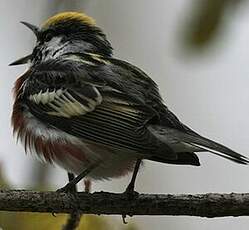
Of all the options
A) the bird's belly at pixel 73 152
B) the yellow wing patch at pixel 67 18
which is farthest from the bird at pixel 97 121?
the yellow wing patch at pixel 67 18

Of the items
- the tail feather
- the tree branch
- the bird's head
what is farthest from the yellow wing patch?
the tree branch

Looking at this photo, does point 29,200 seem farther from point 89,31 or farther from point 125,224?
point 89,31

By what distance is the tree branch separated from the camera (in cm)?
272

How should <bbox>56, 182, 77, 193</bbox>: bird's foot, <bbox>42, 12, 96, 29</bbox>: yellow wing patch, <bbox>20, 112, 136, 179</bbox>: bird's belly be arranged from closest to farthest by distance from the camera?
<bbox>56, 182, 77, 193</bbox>: bird's foot, <bbox>20, 112, 136, 179</bbox>: bird's belly, <bbox>42, 12, 96, 29</bbox>: yellow wing patch

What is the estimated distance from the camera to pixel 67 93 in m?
3.58

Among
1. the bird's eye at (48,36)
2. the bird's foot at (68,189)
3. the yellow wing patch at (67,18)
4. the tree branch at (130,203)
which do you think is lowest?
the bird's foot at (68,189)

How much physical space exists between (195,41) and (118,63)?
92cm

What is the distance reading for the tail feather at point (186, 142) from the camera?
2.90 metres

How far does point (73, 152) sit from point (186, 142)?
1.89 feet

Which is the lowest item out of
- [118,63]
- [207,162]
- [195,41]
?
[207,162]

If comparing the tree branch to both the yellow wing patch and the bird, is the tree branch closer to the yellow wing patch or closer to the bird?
the bird

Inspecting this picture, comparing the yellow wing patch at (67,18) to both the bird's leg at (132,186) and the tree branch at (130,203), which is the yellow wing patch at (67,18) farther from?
the tree branch at (130,203)

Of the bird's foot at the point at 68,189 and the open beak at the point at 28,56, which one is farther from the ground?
the open beak at the point at 28,56

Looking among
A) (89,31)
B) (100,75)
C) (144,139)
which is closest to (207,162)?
(89,31)
